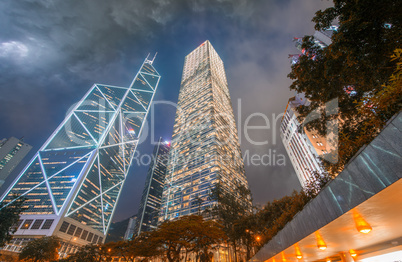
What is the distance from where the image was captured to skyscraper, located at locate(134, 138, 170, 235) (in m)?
116

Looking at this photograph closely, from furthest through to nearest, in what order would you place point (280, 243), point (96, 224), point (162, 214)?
point (96, 224) → point (162, 214) → point (280, 243)

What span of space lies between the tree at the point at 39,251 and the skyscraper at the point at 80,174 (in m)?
39.0

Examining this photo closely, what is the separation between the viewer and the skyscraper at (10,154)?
395 ft

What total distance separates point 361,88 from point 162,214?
6254 cm

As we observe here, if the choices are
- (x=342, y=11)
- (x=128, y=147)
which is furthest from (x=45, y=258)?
(x=128, y=147)

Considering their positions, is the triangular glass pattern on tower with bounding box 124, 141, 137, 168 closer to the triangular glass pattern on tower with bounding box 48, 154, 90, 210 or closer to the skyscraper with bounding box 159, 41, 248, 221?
the triangular glass pattern on tower with bounding box 48, 154, 90, 210

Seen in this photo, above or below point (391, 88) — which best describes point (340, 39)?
above

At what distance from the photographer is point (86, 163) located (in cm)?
7850

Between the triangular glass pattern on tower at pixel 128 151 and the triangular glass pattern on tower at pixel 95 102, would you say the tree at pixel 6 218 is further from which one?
the triangular glass pattern on tower at pixel 128 151

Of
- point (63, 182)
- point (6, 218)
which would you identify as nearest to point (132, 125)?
point (63, 182)

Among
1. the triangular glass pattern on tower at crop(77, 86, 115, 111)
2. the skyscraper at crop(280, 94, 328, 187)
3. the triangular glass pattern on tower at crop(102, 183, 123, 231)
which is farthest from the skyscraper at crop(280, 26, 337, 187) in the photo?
the triangular glass pattern on tower at crop(77, 86, 115, 111)

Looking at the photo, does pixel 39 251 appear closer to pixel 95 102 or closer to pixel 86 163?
pixel 86 163

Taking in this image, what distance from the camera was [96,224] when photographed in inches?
3258

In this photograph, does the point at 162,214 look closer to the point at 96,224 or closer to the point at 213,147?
the point at 213,147
